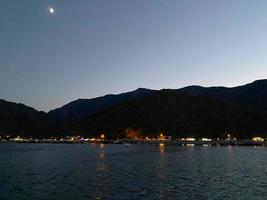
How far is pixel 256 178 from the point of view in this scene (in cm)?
9581

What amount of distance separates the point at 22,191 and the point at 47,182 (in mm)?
Result: 13470

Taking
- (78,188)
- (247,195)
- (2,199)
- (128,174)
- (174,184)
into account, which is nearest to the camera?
(2,199)

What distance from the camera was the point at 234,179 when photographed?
93375mm

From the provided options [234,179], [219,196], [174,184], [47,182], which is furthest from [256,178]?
[47,182]

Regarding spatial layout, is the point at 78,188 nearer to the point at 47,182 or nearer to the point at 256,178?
the point at 47,182

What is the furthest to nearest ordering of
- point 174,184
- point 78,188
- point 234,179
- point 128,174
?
1. point 128,174
2. point 234,179
3. point 174,184
4. point 78,188

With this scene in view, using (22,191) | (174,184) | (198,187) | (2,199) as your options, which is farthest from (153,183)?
(2,199)

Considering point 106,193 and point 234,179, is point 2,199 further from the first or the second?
point 234,179

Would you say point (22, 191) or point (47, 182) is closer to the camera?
point (22, 191)

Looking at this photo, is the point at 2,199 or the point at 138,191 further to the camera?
the point at 138,191

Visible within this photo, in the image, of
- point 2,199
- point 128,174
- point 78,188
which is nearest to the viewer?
point 2,199

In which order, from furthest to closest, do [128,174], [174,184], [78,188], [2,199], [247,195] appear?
1. [128,174]
2. [174,184]
3. [78,188]
4. [247,195]
5. [2,199]

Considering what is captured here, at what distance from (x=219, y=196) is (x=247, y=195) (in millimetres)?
5515

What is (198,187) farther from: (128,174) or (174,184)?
(128,174)
